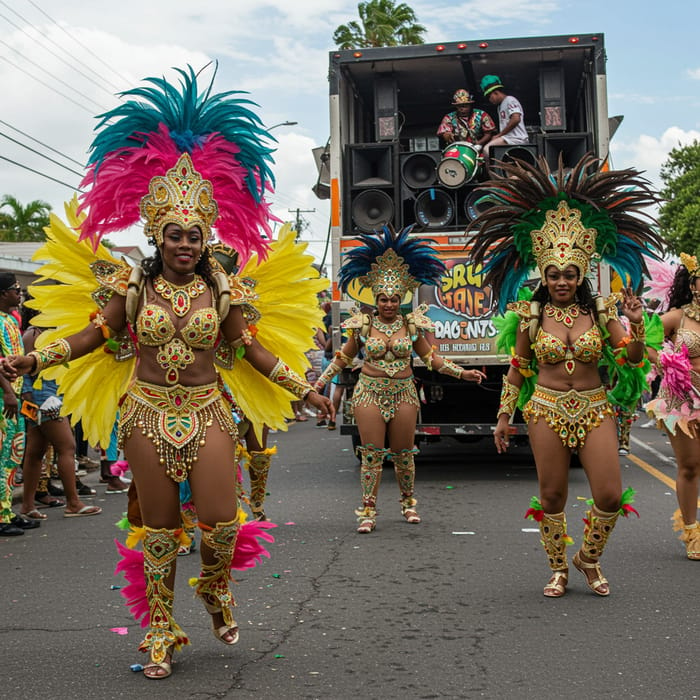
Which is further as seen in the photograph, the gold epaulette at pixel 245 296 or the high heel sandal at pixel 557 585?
the high heel sandal at pixel 557 585

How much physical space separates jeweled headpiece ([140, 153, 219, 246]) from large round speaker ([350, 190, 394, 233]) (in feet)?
22.5

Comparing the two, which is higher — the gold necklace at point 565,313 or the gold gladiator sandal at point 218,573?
the gold necklace at point 565,313

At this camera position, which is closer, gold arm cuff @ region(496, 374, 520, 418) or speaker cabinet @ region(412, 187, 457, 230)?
gold arm cuff @ region(496, 374, 520, 418)

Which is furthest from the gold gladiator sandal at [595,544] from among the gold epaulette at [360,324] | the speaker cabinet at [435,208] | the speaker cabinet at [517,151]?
the speaker cabinet at [517,151]

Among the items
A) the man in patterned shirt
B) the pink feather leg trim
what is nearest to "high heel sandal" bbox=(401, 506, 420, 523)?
the pink feather leg trim

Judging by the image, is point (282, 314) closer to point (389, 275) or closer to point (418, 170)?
point (389, 275)

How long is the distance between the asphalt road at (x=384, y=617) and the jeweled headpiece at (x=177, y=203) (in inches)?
81.0

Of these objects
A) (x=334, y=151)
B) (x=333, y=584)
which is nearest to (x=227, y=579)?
(x=333, y=584)

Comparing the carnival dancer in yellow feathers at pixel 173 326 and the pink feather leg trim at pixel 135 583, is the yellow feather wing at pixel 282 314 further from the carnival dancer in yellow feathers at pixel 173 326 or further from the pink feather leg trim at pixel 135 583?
the pink feather leg trim at pixel 135 583

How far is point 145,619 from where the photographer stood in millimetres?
5012

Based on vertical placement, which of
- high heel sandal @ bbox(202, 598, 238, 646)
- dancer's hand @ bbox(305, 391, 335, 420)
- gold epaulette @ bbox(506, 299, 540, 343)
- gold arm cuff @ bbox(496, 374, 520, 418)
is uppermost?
gold epaulette @ bbox(506, 299, 540, 343)

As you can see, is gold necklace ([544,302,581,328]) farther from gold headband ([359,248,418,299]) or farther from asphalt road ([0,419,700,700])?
gold headband ([359,248,418,299])

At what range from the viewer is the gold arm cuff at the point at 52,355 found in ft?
16.0

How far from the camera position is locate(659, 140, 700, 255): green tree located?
48625 millimetres
